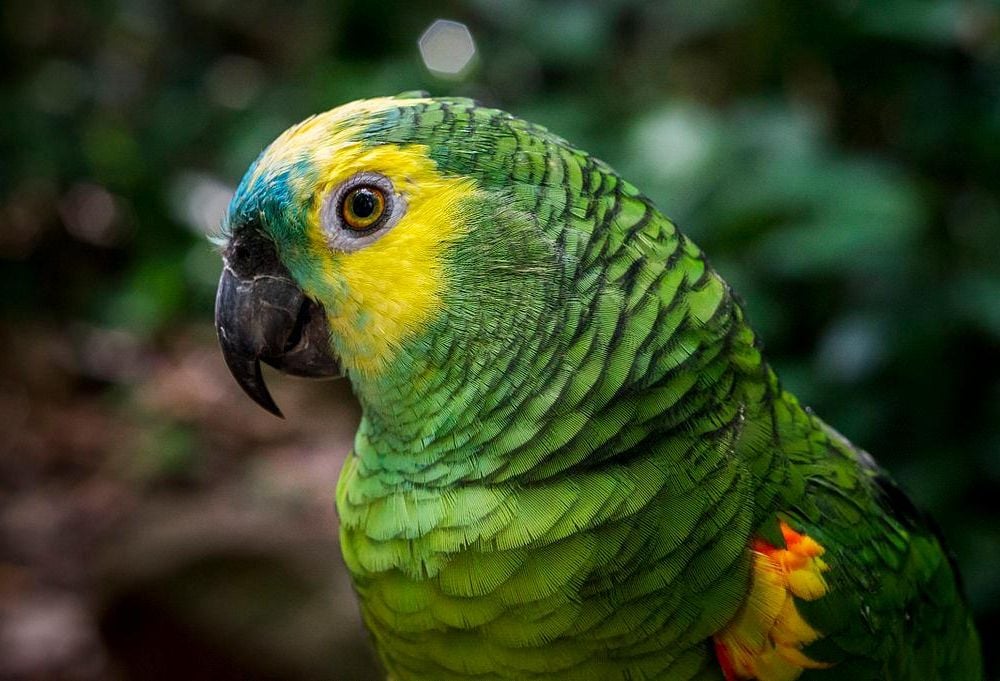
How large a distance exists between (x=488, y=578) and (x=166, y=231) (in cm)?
171

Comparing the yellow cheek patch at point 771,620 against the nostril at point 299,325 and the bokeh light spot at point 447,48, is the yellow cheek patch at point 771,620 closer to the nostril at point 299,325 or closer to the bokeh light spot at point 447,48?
the nostril at point 299,325

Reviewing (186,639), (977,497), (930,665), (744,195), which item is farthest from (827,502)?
(186,639)

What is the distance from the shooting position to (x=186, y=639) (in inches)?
79.7

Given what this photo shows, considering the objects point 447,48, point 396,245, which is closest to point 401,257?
point 396,245

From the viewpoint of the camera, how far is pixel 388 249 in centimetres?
81

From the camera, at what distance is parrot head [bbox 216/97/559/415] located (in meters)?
0.80

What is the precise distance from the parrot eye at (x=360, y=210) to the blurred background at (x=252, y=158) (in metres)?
0.54

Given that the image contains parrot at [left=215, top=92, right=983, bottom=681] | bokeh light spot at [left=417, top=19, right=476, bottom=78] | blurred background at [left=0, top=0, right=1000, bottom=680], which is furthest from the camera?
bokeh light spot at [left=417, top=19, right=476, bottom=78]

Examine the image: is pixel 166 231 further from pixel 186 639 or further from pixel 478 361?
pixel 478 361

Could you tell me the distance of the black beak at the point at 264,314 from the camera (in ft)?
2.83

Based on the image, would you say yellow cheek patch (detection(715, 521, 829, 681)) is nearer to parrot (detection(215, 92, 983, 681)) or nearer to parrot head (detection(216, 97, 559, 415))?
parrot (detection(215, 92, 983, 681))

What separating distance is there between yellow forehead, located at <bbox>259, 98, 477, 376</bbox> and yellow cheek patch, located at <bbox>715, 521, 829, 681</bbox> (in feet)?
1.18

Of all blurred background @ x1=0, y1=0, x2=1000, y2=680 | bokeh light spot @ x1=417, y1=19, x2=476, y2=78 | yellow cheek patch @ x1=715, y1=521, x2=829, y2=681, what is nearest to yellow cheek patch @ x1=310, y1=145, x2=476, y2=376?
yellow cheek patch @ x1=715, y1=521, x2=829, y2=681

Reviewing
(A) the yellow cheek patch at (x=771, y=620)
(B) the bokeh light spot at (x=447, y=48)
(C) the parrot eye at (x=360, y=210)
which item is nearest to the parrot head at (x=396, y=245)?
(C) the parrot eye at (x=360, y=210)
